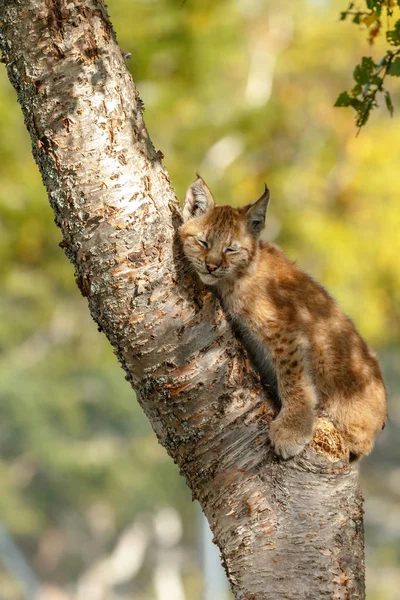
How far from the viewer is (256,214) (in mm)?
4496

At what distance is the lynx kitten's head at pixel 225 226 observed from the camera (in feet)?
13.8

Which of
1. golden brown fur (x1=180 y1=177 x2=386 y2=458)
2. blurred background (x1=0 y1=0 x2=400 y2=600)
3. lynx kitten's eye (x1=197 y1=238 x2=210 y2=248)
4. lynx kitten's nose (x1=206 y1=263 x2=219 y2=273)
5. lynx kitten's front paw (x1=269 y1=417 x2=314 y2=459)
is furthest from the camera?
blurred background (x1=0 y1=0 x2=400 y2=600)

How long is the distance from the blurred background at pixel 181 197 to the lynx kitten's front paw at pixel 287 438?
42.2ft

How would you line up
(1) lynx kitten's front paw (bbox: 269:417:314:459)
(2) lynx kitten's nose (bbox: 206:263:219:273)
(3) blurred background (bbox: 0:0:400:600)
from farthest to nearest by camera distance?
(3) blurred background (bbox: 0:0:400:600), (2) lynx kitten's nose (bbox: 206:263:219:273), (1) lynx kitten's front paw (bbox: 269:417:314:459)

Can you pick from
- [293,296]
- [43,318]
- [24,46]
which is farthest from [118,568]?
[24,46]

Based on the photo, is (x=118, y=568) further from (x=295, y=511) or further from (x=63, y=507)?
(x=295, y=511)

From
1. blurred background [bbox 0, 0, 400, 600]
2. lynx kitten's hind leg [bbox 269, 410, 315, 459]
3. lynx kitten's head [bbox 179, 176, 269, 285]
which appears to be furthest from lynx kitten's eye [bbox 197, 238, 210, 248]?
blurred background [bbox 0, 0, 400, 600]

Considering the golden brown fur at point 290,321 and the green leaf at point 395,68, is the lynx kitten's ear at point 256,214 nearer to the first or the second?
the golden brown fur at point 290,321

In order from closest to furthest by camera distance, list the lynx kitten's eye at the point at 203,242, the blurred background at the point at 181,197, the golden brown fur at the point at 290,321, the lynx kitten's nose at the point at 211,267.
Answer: the lynx kitten's nose at the point at 211,267, the lynx kitten's eye at the point at 203,242, the golden brown fur at the point at 290,321, the blurred background at the point at 181,197

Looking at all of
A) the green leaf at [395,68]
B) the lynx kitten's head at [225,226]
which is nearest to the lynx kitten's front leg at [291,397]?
the lynx kitten's head at [225,226]

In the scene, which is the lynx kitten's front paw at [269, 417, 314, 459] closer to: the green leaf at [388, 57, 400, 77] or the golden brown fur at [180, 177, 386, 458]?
the golden brown fur at [180, 177, 386, 458]

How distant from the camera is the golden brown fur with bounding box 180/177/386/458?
4176 millimetres

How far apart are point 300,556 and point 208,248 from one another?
1509 millimetres

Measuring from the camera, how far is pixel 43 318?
20.1m
